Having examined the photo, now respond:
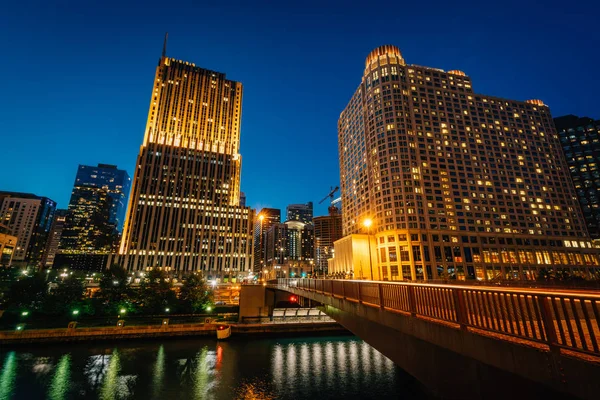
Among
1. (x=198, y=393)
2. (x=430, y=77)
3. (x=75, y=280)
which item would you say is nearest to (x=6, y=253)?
(x=75, y=280)

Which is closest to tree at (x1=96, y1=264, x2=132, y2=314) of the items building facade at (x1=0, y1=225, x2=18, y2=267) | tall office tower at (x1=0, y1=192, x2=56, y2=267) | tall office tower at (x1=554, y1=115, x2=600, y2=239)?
building facade at (x1=0, y1=225, x2=18, y2=267)

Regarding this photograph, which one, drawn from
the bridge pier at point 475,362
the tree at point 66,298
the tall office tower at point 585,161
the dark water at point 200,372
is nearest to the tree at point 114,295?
the tree at point 66,298

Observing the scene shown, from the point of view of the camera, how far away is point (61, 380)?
91.8ft

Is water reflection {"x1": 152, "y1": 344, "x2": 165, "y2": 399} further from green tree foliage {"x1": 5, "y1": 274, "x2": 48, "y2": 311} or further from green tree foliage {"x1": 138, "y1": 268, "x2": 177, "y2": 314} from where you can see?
green tree foliage {"x1": 5, "y1": 274, "x2": 48, "y2": 311}

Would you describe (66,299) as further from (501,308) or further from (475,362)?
(501,308)

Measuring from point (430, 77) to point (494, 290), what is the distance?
4968 inches

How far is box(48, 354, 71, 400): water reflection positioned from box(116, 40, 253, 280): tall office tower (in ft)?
298

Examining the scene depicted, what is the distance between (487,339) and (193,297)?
61.9m

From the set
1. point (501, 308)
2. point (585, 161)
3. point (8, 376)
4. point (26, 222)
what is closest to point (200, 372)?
point (8, 376)

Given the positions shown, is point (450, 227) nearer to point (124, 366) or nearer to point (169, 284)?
point (169, 284)

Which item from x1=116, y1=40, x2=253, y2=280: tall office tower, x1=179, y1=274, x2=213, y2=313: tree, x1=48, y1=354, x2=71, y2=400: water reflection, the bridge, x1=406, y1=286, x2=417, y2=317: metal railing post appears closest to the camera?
the bridge

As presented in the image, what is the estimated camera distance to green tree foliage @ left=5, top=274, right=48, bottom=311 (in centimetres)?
5158

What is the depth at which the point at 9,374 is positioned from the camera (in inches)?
1141

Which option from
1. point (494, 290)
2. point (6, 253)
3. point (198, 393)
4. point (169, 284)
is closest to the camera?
point (494, 290)
